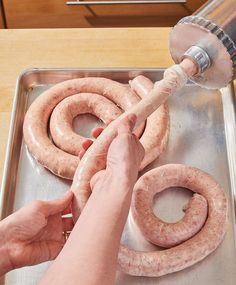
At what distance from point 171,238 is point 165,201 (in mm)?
144

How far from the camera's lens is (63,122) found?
4.17 feet

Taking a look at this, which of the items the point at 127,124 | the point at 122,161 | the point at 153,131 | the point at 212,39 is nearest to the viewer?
the point at 122,161

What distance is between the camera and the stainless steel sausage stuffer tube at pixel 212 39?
1106 mm

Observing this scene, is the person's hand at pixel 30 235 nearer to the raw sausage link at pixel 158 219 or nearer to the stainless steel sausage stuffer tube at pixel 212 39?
the raw sausage link at pixel 158 219

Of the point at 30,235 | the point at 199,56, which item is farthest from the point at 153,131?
the point at 30,235

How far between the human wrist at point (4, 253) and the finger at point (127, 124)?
1.05ft

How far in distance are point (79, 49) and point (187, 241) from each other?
0.78 metres

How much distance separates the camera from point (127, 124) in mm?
1006

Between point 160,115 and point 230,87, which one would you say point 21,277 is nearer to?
point 160,115

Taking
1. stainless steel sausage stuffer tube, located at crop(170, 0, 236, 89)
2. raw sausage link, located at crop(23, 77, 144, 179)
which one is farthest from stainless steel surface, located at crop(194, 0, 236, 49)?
raw sausage link, located at crop(23, 77, 144, 179)

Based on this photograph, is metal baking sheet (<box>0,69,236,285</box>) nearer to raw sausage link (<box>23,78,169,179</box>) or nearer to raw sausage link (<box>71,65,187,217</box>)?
raw sausage link (<box>23,78,169,179</box>)

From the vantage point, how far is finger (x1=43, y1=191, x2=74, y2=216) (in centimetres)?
97

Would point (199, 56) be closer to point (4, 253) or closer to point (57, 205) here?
point (57, 205)

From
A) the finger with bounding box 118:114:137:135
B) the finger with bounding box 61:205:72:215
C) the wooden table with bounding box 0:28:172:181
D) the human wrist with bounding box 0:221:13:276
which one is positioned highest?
the wooden table with bounding box 0:28:172:181
